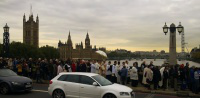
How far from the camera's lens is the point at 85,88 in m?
12.6

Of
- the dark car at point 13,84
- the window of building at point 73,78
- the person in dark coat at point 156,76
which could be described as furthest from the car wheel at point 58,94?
the person in dark coat at point 156,76

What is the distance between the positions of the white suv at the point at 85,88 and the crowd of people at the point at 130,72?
597 centimetres

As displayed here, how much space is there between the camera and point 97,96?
1231 centimetres

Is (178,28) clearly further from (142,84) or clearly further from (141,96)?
(141,96)

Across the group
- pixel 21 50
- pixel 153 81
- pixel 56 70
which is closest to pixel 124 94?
pixel 153 81

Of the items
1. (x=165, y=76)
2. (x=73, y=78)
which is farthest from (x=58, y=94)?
(x=165, y=76)

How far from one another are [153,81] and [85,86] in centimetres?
728

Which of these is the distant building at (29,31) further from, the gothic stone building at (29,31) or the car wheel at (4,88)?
the car wheel at (4,88)

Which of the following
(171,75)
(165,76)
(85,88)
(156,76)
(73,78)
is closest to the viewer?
(85,88)

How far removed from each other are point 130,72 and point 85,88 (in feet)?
23.1

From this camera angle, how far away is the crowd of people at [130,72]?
1761 cm

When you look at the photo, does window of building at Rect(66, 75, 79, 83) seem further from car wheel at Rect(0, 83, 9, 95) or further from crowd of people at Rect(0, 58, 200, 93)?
crowd of people at Rect(0, 58, 200, 93)

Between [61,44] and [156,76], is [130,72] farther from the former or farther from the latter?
[61,44]

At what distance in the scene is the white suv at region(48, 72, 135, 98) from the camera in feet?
39.4
